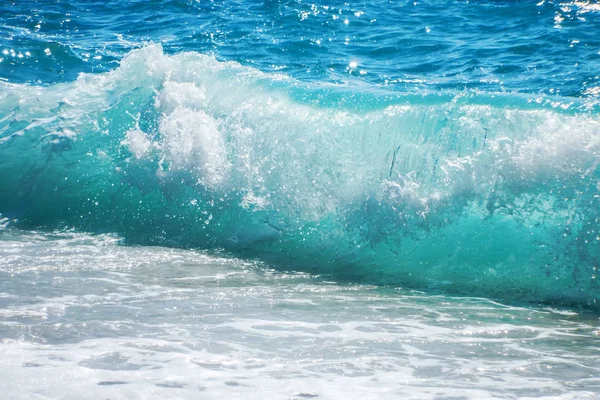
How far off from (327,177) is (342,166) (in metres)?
0.15

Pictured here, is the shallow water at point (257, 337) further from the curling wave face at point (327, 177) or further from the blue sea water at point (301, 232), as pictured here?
the curling wave face at point (327, 177)

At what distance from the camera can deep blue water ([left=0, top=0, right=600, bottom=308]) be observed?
439 cm

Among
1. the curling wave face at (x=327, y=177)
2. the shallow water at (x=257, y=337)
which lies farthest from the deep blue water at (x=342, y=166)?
the shallow water at (x=257, y=337)

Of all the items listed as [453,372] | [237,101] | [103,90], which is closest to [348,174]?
[237,101]

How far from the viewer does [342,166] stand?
5.11 metres

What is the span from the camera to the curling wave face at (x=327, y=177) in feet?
14.3

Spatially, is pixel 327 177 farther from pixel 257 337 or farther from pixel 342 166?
pixel 257 337

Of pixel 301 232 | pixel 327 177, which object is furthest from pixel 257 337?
pixel 327 177

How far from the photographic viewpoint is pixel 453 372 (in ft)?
9.04

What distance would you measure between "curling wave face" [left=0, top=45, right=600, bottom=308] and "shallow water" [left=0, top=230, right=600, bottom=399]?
43cm

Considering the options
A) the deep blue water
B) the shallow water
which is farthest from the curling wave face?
the shallow water

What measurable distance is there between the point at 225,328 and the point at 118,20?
968cm

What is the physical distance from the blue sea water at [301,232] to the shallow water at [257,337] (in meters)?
0.02

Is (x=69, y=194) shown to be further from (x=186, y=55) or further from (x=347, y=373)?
(x=347, y=373)
